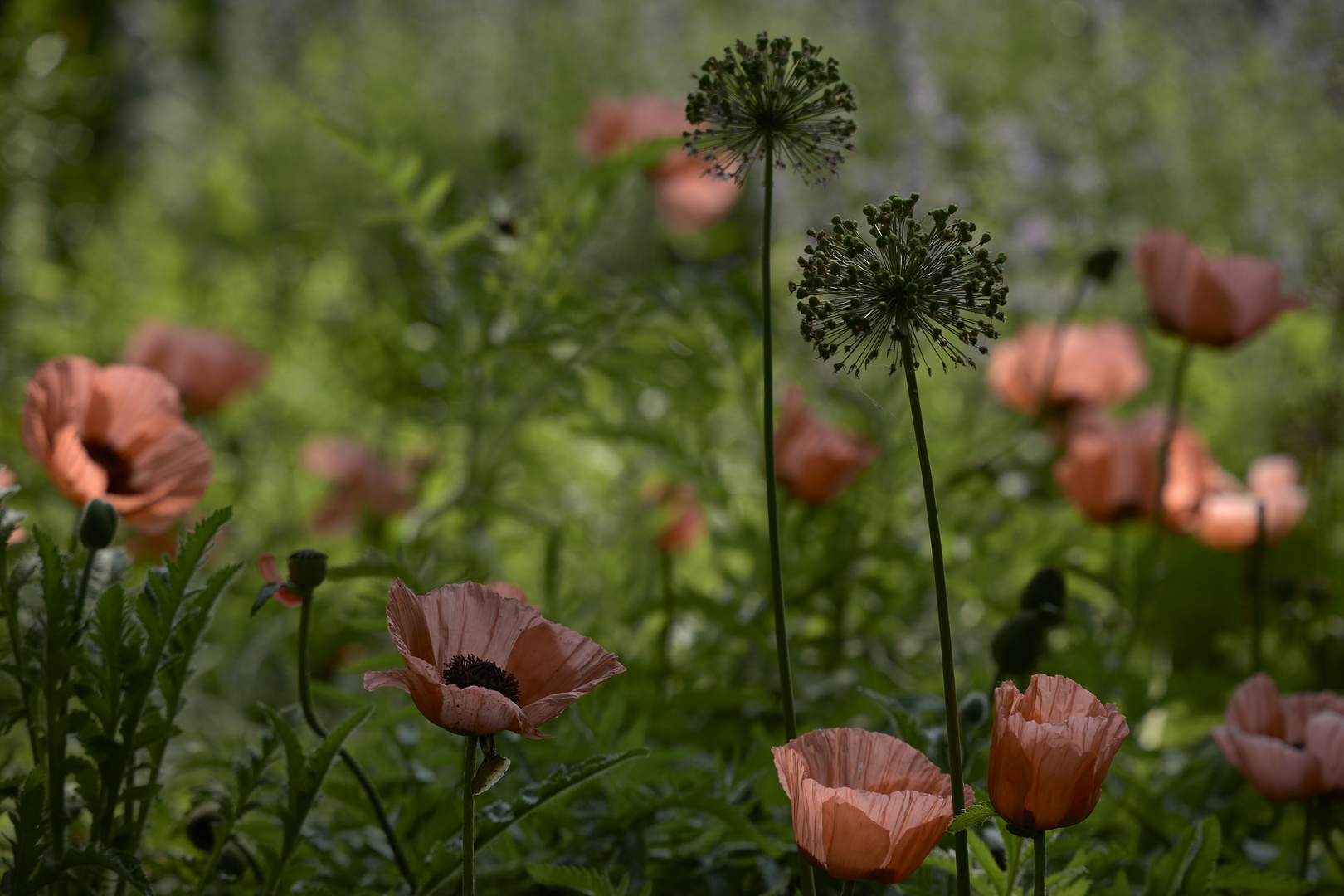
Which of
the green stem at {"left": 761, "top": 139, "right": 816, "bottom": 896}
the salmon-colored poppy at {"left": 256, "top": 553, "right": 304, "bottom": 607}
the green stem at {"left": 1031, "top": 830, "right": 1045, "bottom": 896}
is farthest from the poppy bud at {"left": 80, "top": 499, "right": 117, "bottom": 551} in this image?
the green stem at {"left": 1031, "top": 830, "right": 1045, "bottom": 896}

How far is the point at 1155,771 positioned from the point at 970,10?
1.61 m

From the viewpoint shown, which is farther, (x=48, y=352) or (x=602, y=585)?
(x=48, y=352)

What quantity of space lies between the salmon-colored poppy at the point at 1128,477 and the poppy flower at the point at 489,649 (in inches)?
22.9

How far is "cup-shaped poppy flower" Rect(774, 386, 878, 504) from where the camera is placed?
2.57 feet

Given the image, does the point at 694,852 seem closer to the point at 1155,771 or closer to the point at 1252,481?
the point at 1155,771

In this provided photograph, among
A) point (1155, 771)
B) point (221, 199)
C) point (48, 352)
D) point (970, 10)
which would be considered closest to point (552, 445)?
point (48, 352)

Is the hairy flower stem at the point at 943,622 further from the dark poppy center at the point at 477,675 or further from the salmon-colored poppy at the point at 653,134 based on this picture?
the salmon-colored poppy at the point at 653,134

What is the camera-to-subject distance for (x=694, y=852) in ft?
1.83

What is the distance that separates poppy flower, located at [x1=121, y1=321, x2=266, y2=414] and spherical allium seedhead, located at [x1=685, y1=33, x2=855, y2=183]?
2.16 ft

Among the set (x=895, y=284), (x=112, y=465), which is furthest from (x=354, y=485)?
(x=895, y=284)

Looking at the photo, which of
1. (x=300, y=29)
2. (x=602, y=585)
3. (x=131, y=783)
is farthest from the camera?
(x=300, y=29)

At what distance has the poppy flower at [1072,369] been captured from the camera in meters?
1.01

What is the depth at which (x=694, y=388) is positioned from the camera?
0.94m

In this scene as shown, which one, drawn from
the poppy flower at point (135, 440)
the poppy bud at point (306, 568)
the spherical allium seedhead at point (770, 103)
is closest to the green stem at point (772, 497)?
the spherical allium seedhead at point (770, 103)
